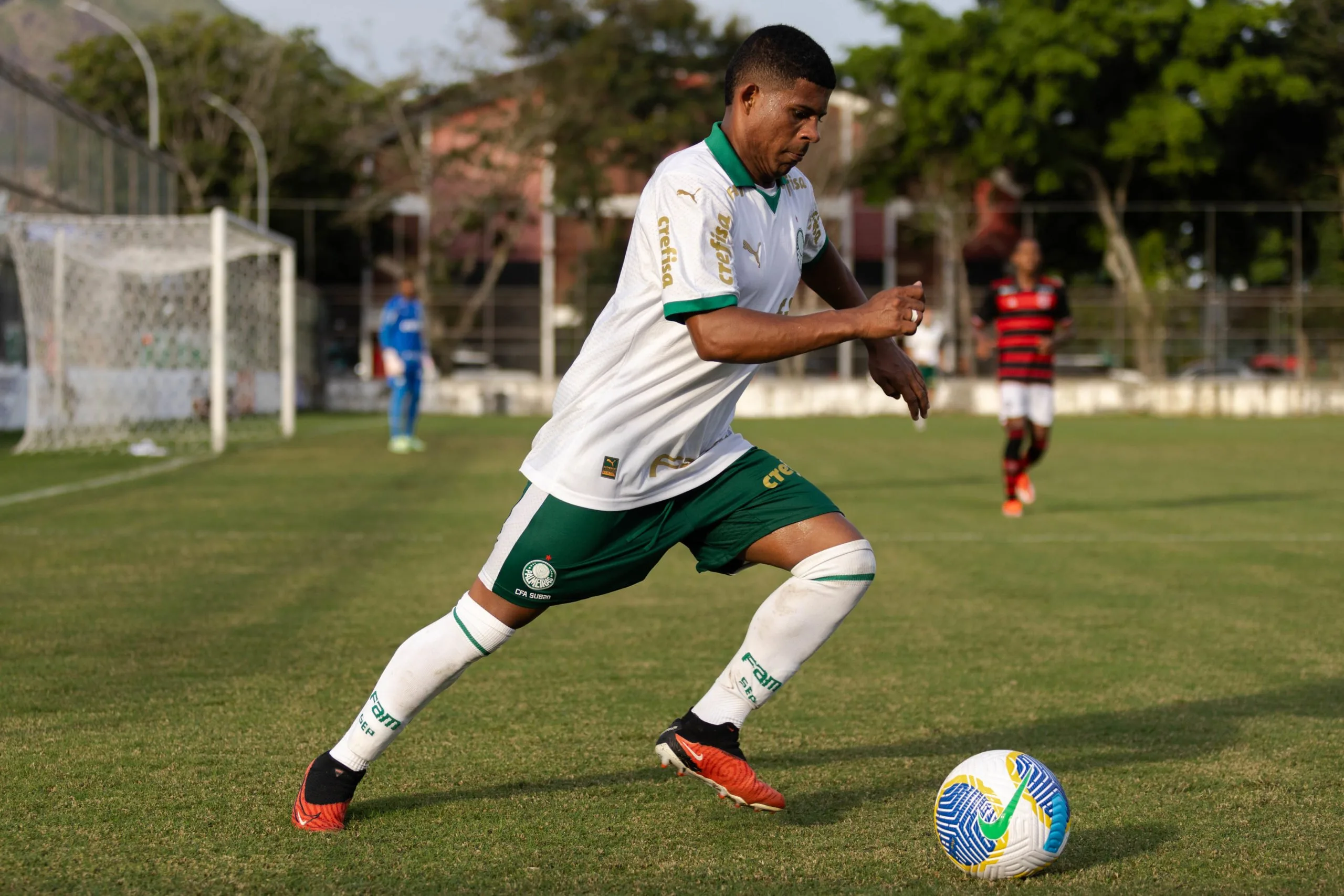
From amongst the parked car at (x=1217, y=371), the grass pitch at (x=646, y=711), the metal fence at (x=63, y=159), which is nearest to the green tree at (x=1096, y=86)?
the parked car at (x=1217, y=371)

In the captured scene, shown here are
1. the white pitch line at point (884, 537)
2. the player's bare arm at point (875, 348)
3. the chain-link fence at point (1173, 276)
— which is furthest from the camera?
the chain-link fence at point (1173, 276)

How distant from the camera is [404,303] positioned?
19016mm

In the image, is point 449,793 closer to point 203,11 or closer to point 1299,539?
point 1299,539

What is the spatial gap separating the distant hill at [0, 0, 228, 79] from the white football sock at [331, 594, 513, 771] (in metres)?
27.6

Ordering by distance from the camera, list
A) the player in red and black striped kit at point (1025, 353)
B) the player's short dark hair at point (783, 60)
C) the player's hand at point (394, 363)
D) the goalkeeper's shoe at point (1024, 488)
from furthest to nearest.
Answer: the player's hand at point (394, 363), the goalkeeper's shoe at point (1024, 488), the player in red and black striped kit at point (1025, 353), the player's short dark hair at point (783, 60)

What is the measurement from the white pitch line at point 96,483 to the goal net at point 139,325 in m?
2.47

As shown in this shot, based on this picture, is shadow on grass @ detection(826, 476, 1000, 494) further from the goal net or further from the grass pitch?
the goal net

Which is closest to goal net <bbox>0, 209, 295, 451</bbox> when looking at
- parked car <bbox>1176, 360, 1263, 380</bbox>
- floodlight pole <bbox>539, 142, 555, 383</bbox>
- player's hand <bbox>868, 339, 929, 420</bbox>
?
player's hand <bbox>868, 339, 929, 420</bbox>

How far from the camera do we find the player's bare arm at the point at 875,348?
4.05 meters

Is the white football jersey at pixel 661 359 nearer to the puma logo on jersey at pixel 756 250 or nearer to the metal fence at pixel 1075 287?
the puma logo on jersey at pixel 756 250

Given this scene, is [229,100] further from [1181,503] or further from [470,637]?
[470,637]

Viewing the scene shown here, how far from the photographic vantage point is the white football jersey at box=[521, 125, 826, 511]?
352 cm

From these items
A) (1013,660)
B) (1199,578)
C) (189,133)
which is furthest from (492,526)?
(189,133)

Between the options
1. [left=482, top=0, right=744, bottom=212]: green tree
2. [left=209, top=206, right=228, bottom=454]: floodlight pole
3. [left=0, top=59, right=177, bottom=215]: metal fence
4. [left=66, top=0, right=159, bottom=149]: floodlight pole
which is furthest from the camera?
[left=482, top=0, right=744, bottom=212]: green tree
